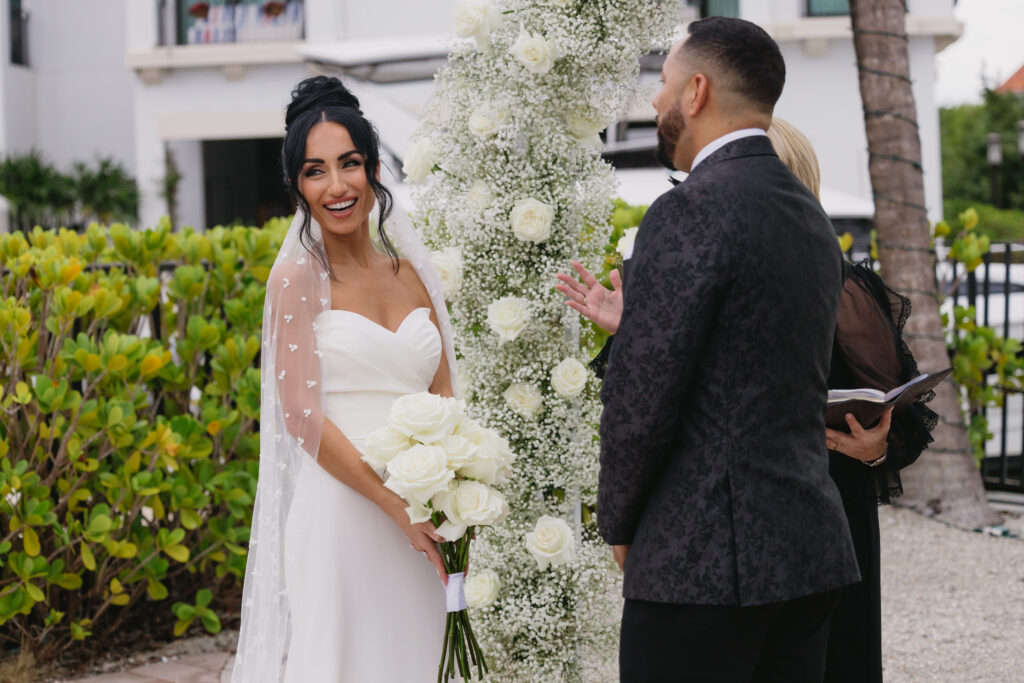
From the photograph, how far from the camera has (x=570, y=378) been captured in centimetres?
341

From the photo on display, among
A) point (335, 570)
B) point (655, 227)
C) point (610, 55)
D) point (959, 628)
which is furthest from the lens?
point (959, 628)

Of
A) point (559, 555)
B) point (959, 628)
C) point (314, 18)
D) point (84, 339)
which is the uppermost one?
point (314, 18)

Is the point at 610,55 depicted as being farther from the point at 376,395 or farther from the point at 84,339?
the point at 84,339

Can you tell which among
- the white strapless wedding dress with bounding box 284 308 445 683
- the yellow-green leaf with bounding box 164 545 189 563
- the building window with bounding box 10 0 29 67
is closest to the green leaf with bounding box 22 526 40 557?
the yellow-green leaf with bounding box 164 545 189 563

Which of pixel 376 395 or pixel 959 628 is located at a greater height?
pixel 376 395

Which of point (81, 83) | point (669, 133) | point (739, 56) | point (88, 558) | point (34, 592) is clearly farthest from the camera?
point (81, 83)

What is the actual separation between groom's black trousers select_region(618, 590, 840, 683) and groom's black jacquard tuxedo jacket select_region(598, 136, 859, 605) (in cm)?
5

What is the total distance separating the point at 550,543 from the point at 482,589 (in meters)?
0.27

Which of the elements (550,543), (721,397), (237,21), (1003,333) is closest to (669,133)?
(721,397)

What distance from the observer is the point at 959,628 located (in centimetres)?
503

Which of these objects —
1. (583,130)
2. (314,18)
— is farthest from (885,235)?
(314,18)

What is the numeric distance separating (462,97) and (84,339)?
6.22 feet

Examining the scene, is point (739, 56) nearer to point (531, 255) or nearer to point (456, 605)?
point (531, 255)

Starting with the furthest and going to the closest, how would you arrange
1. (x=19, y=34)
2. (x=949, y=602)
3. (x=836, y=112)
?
(x=19, y=34)
(x=836, y=112)
(x=949, y=602)
